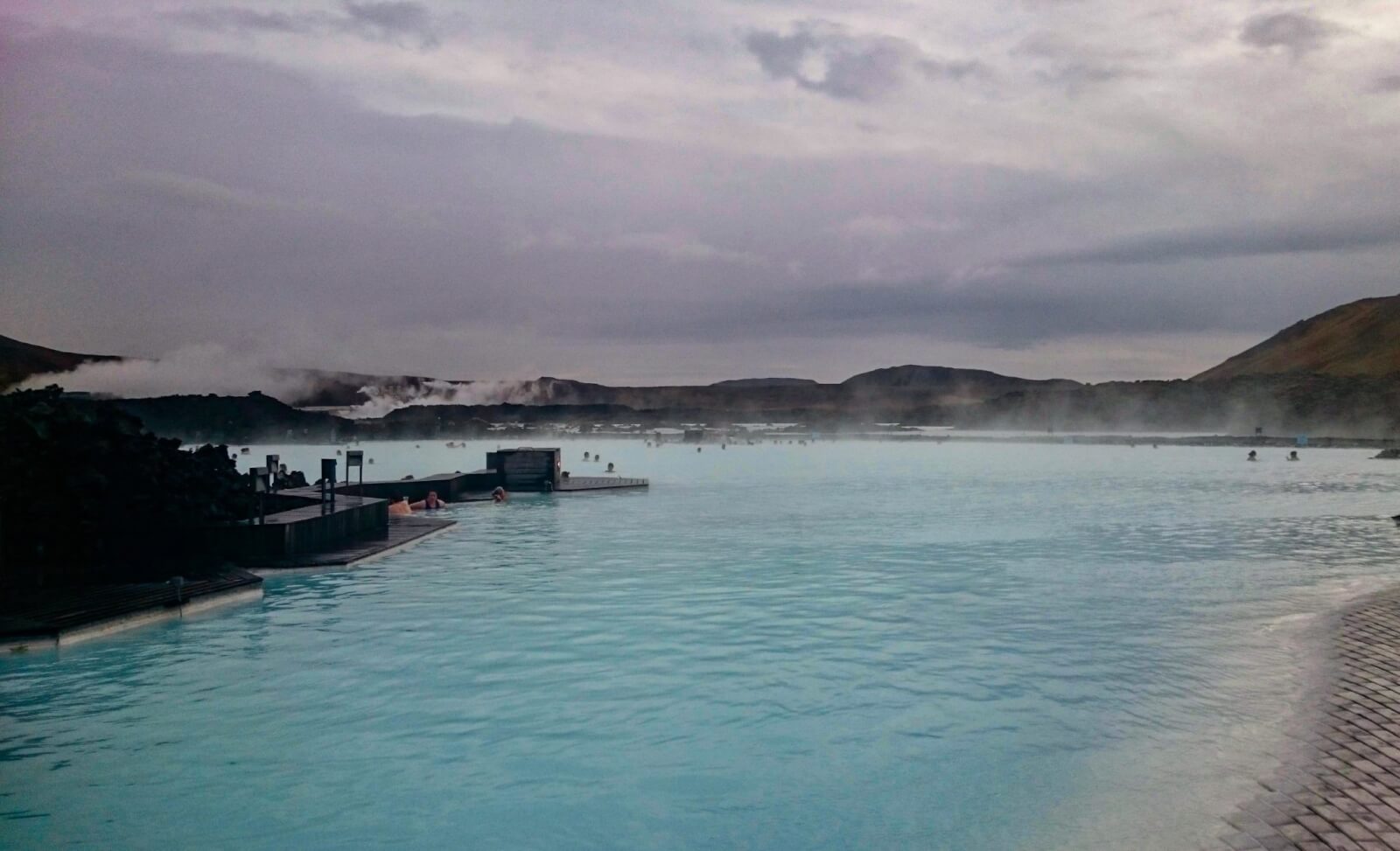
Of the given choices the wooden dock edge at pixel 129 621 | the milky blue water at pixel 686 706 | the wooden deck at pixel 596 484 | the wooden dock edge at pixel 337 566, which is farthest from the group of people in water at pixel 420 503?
the wooden dock edge at pixel 129 621

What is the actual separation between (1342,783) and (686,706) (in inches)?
311

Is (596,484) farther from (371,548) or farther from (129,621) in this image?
(129,621)

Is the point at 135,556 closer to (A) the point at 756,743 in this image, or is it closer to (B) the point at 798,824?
(A) the point at 756,743

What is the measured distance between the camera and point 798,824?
401 inches

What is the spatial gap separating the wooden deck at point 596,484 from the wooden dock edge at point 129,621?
3576cm

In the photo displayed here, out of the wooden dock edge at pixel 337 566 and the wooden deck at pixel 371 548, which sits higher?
the wooden deck at pixel 371 548

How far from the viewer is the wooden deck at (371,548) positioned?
26.8 m

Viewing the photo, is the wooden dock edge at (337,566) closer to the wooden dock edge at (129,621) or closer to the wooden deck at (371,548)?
the wooden deck at (371,548)

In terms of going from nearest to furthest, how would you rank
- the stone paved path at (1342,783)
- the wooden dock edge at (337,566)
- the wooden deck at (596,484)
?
the stone paved path at (1342,783) → the wooden dock edge at (337,566) → the wooden deck at (596,484)

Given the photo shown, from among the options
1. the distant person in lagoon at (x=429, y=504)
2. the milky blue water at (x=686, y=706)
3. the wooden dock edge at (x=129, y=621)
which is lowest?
the milky blue water at (x=686, y=706)

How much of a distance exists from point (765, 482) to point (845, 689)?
2427 inches

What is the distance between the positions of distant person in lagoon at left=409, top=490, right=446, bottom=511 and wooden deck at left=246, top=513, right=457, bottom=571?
552 centimetres

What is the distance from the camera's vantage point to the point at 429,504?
47062mm

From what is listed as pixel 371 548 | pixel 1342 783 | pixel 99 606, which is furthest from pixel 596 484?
pixel 1342 783
